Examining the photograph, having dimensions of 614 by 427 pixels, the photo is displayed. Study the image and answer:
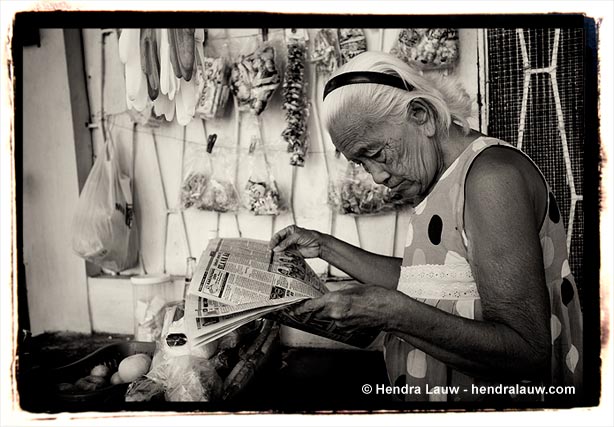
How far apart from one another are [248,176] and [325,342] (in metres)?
0.66

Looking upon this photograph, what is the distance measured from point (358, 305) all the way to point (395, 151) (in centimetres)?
39

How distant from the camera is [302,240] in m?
1.68

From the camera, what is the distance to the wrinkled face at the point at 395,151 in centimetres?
131

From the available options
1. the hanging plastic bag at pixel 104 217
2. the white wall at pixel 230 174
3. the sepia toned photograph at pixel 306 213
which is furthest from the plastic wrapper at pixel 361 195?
the hanging plastic bag at pixel 104 217

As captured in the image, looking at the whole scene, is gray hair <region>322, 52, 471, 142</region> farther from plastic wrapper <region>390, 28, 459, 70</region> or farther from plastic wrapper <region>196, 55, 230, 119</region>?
plastic wrapper <region>196, 55, 230, 119</region>

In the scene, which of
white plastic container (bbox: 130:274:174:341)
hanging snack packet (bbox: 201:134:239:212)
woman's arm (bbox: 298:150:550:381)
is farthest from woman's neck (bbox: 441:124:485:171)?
white plastic container (bbox: 130:274:174:341)

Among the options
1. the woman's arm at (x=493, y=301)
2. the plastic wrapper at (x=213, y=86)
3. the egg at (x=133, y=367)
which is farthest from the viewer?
the plastic wrapper at (x=213, y=86)

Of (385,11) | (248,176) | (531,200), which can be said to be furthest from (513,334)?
(248,176)

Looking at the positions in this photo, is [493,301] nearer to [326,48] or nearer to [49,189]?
[326,48]

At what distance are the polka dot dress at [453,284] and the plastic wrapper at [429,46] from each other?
56cm

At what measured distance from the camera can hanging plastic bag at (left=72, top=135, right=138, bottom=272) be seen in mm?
1919

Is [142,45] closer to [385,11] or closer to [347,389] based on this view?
[385,11]

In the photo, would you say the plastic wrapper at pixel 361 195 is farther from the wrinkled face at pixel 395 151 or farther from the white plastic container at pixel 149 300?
the white plastic container at pixel 149 300

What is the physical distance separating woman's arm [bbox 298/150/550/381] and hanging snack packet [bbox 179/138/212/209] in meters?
0.91
